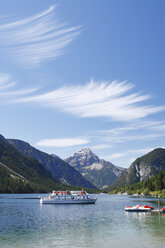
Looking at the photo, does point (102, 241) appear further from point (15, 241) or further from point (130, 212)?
point (130, 212)

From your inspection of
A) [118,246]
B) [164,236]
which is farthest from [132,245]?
[164,236]

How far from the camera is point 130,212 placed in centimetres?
11725

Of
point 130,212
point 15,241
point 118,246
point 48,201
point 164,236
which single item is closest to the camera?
point 118,246

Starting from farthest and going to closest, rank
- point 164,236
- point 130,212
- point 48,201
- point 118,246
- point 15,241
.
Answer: point 48,201
point 130,212
point 164,236
point 15,241
point 118,246

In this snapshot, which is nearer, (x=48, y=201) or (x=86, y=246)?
(x=86, y=246)

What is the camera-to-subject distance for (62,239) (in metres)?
53.0

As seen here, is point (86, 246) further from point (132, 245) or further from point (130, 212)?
point (130, 212)

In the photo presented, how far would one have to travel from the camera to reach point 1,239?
52375 mm

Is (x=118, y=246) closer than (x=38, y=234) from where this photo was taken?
Yes

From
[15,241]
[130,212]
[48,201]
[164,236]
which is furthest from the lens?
[48,201]

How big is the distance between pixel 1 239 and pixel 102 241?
19692 mm

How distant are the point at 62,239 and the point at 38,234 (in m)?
7.86

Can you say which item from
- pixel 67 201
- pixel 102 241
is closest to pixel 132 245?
pixel 102 241

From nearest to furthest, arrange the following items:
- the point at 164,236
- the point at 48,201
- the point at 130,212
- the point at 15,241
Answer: the point at 15,241 → the point at 164,236 → the point at 130,212 → the point at 48,201
